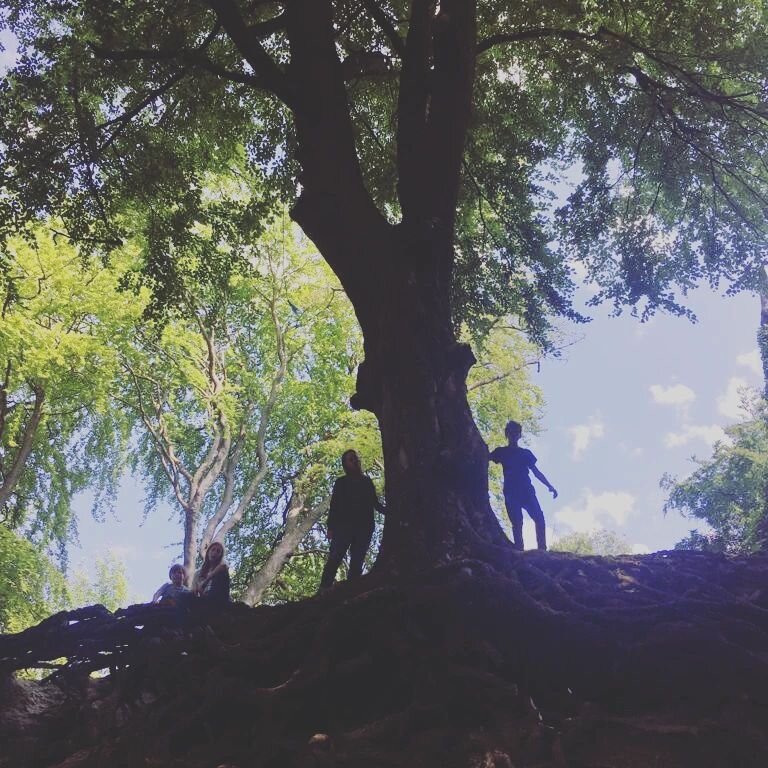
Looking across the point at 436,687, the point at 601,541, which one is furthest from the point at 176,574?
the point at 601,541

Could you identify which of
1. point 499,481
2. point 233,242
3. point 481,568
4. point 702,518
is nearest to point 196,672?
point 481,568

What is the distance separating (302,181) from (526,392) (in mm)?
15701

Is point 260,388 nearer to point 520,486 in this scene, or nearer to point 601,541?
point 520,486

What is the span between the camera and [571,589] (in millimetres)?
3291

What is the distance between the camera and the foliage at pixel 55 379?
532 inches

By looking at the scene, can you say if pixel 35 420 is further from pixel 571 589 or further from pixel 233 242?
pixel 571 589

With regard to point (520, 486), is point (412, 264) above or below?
above

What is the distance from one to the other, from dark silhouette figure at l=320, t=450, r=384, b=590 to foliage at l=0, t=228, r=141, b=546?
28.4ft

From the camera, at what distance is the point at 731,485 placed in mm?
20672

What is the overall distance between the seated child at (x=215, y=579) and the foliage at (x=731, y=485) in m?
16.0

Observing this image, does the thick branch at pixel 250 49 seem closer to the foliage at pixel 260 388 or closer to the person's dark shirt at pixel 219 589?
the person's dark shirt at pixel 219 589

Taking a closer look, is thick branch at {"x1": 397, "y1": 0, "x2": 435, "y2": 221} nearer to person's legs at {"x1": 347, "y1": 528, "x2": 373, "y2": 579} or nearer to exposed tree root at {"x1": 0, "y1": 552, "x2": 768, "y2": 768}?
person's legs at {"x1": 347, "y1": 528, "x2": 373, "y2": 579}

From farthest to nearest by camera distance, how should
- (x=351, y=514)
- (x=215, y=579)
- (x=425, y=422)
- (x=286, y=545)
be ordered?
(x=286, y=545)
(x=351, y=514)
(x=215, y=579)
(x=425, y=422)

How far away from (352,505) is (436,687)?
383 cm
